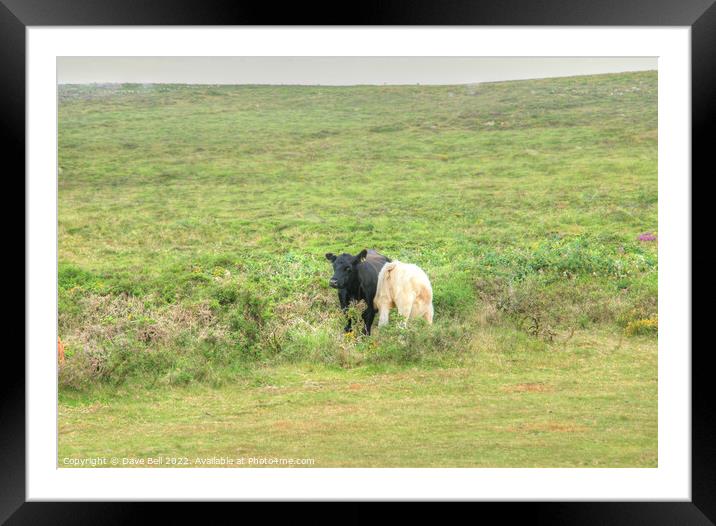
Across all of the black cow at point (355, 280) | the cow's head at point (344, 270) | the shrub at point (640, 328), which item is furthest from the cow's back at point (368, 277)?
the shrub at point (640, 328)

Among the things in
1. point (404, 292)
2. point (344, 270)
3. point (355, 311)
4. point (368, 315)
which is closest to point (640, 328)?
point (404, 292)

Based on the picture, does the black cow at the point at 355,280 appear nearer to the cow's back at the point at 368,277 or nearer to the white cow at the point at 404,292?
the cow's back at the point at 368,277

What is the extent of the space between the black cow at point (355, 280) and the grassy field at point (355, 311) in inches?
14.8

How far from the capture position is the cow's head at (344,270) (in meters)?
12.0

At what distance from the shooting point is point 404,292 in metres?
12.1

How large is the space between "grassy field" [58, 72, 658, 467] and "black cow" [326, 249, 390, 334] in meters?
0.37

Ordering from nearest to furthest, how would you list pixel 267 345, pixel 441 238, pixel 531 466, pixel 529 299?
pixel 531 466 → pixel 267 345 → pixel 529 299 → pixel 441 238

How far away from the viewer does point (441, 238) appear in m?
16.8

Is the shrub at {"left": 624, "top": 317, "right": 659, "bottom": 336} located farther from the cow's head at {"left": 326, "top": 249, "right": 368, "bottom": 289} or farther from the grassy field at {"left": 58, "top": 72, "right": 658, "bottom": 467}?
the cow's head at {"left": 326, "top": 249, "right": 368, "bottom": 289}

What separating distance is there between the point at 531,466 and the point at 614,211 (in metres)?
9.63

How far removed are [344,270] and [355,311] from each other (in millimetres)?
657

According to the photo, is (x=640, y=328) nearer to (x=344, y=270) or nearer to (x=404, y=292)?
(x=404, y=292)

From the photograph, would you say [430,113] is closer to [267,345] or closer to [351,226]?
[351,226]
